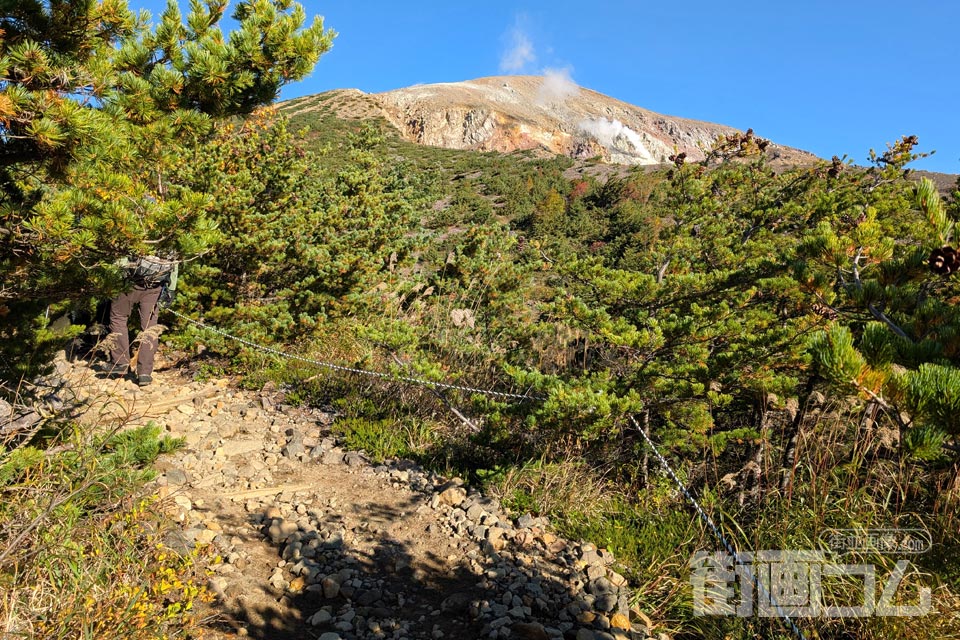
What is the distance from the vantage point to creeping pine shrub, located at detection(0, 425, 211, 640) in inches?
81.4

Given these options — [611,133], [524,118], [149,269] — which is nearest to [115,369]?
[149,269]

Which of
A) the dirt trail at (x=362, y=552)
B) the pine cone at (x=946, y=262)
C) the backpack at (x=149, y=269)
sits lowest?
the dirt trail at (x=362, y=552)

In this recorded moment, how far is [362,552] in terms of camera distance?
3.35 m

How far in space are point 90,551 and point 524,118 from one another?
248ft

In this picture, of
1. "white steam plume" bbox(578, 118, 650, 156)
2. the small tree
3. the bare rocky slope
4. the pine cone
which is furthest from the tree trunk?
"white steam plume" bbox(578, 118, 650, 156)

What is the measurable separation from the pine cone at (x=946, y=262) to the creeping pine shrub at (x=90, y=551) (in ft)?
10.6

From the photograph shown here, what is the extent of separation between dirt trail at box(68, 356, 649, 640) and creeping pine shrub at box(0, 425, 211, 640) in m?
0.25

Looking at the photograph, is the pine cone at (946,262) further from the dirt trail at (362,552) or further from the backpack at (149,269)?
the backpack at (149,269)

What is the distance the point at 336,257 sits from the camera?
659 centimetres

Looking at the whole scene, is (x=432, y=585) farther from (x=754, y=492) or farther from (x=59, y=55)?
(x=59, y=55)

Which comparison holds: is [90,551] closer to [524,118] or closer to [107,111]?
[107,111]

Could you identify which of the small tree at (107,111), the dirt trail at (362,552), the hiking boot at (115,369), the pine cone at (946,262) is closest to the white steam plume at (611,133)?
the hiking boot at (115,369)

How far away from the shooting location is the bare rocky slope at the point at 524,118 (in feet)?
200

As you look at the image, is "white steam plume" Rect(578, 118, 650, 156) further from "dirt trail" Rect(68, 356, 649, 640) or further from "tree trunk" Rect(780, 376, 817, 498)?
"dirt trail" Rect(68, 356, 649, 640)
